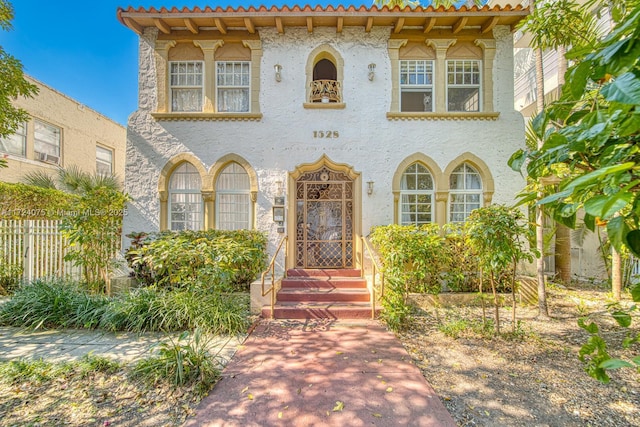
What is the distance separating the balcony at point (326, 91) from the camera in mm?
7965

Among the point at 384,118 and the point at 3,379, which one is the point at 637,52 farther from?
the point at 384,118

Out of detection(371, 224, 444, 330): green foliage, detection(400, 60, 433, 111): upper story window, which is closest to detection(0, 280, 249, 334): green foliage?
detection(371, 224, 444, 330): green foliage

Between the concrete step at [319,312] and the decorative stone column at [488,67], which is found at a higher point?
the decorative stone column at [488,67]

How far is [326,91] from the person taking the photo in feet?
26.4

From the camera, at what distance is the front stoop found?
5.97 metres

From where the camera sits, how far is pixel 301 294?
6.46 metres

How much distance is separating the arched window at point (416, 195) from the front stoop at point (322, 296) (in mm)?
2246

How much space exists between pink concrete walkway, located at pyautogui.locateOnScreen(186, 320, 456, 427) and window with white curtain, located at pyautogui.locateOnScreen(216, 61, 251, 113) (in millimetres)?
6187

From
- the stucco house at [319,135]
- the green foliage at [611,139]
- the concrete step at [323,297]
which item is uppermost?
the stucco house at [319,135]

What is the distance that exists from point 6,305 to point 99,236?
76.0 inches

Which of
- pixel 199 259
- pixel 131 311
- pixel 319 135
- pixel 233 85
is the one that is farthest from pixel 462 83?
pixel 131 311

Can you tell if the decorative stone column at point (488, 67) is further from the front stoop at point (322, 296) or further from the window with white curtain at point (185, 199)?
the window with white curtain at point (185, 199)

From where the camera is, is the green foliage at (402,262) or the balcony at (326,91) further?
the balcony at (326,91)

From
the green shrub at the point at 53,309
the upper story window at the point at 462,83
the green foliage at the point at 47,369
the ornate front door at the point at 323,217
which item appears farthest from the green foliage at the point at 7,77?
the upper story window at the point at 462,83
